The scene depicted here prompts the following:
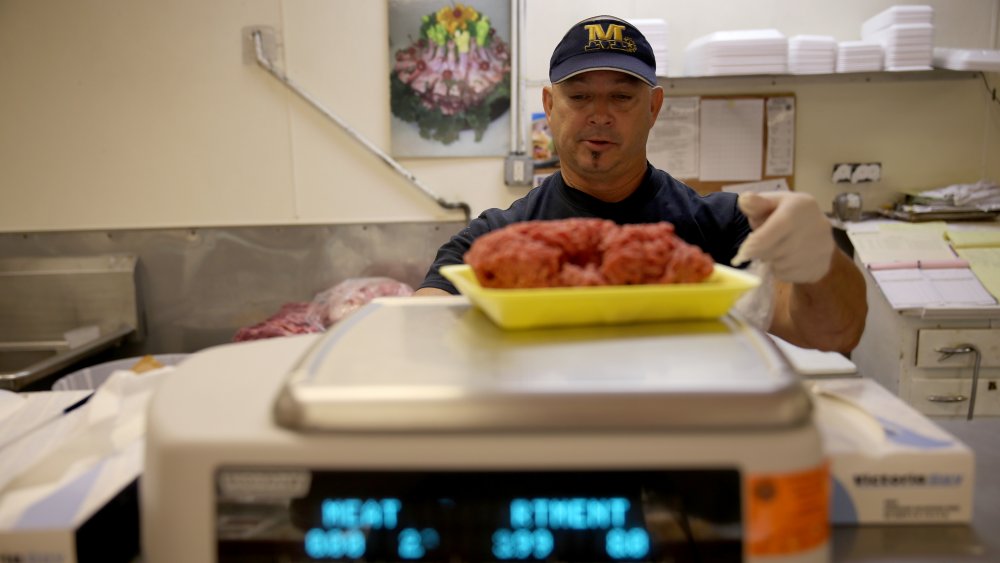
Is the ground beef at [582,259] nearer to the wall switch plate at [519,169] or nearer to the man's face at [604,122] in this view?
the man's face at [604,122]

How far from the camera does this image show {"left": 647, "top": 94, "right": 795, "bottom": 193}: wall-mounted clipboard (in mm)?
3025

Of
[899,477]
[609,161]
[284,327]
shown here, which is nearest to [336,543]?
[899,477]

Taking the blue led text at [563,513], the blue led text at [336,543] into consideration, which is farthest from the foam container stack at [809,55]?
the blue led text at [336,543]

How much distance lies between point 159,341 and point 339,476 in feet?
9.95

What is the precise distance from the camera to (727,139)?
3051mm

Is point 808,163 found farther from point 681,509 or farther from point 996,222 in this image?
point 681,509

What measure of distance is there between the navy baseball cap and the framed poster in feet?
4.45

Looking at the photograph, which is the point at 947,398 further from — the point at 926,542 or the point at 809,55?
the point at 926,542

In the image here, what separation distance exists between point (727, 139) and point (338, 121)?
181 cm

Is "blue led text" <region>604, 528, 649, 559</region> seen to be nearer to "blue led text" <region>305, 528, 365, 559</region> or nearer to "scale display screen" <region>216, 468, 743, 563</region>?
"scale display screen" <region>216, 468, 743, 563</region>

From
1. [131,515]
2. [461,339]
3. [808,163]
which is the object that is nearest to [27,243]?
[131,515]

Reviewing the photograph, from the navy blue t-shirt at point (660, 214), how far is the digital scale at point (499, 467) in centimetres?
110

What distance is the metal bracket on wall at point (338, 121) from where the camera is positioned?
9.70ft

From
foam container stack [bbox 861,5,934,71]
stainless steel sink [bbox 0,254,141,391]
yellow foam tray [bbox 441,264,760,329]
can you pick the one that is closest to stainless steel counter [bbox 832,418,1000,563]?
yellow foam tray [bbox 441,264,760,329]
